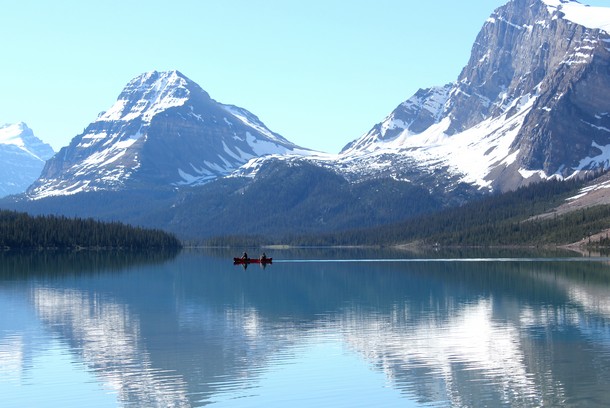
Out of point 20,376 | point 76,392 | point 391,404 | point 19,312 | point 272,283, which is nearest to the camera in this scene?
point 391,404

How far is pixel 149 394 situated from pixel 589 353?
3440 centimetres

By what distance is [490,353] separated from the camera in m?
72.2

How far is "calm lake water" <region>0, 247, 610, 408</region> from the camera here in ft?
191

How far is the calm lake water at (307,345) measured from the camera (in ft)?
191

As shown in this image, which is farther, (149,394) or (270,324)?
(270,324)

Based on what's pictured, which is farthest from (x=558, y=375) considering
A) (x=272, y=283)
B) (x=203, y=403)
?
(x=272, y=283)

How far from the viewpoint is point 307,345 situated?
77.6 meters

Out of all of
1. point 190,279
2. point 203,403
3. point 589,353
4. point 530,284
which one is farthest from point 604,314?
point 190,279

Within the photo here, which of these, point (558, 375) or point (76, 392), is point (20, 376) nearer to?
point (76, 392)

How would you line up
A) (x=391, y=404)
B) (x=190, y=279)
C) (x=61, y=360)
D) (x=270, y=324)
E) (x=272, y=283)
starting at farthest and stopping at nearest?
(x=190, y=279) → (x=272, y=283) → (x=270, y=324) → (x=61, y=360) → (x=391, y=404)

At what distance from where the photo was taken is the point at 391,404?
183 feet

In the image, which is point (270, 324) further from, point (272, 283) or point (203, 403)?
point (272, 283)

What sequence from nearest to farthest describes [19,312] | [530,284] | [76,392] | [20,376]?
[76,392] → [20,376] → [19,312] → [530,284]

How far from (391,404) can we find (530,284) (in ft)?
299
